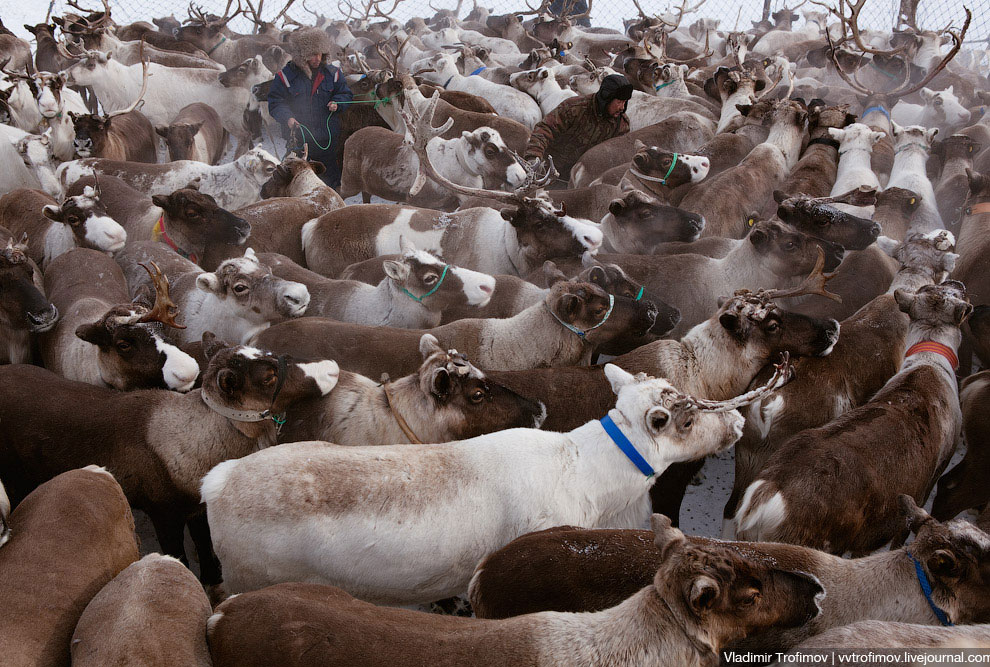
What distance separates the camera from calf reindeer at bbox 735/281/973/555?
10.4 feet

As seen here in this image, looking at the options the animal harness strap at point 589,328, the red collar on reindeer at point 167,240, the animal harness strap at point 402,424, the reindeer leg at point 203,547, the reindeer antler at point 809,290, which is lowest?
the reindeer leg at point 203,547

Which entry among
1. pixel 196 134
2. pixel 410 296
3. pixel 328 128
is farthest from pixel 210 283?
pixel 328 128

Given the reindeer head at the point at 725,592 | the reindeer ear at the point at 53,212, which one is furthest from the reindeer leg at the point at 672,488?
the reindeer ear at the point at 53,212

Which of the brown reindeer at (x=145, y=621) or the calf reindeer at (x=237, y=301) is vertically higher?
the brown reindeer at (x=145, y=621)

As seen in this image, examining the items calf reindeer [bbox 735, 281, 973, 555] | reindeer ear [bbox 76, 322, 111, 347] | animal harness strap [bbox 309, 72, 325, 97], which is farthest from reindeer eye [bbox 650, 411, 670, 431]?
animal harness strap [bbox 309, 72, 325, 97]

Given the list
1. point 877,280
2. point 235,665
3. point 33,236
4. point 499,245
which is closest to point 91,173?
point 33,236

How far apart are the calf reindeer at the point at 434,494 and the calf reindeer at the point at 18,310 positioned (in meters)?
2.57

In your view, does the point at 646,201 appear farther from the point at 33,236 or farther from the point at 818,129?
the point at 33,236

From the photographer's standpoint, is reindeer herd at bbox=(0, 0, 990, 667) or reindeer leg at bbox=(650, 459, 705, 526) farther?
reindeer leg at bbox=(650, 459, 705, 526)

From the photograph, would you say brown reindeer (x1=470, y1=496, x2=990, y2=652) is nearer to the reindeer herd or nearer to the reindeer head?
the reindeer herd

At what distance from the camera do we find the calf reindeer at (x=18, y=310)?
471 cm

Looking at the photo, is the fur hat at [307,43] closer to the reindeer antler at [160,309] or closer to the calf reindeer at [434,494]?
the reindeer antler at [160,309]

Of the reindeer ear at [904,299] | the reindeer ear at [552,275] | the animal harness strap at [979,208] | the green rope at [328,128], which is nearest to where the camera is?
the reindeer ear at [904,299]

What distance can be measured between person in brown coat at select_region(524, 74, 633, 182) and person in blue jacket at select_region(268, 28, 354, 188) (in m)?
2.92
